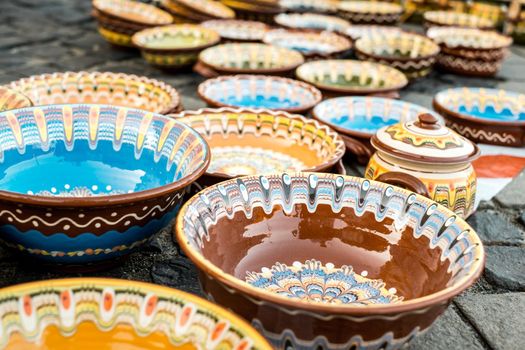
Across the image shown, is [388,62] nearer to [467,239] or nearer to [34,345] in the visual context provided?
[467,239]

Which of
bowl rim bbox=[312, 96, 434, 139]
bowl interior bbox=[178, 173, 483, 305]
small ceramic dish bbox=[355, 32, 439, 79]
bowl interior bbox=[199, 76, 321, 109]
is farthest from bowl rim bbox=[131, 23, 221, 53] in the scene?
bowl interior bbox=[178, 173, 483, 305]

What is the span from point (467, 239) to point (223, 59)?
242 centimetres

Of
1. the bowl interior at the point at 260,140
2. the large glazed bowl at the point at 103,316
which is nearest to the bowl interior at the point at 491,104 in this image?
the bowl interior at the point at 260,140

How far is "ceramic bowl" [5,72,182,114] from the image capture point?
2.43m

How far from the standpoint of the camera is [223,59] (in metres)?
3.47

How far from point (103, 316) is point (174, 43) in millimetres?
3110

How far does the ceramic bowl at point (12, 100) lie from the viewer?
1948mm

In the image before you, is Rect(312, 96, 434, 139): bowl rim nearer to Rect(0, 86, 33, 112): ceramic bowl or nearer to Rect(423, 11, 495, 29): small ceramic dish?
Rect(0, 86, 33, 112): ceramic bowl

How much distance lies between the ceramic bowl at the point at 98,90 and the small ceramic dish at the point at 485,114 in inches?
49.4

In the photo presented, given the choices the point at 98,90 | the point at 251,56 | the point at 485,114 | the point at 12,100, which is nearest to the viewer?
the point at 12,100

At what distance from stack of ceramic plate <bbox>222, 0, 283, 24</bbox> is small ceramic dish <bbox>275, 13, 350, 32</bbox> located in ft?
0.23

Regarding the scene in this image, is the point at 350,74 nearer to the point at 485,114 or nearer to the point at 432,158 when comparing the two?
the point at 485,114

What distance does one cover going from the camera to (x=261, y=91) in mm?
2891

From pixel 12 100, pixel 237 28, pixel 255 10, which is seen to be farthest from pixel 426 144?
pixel 255 10
